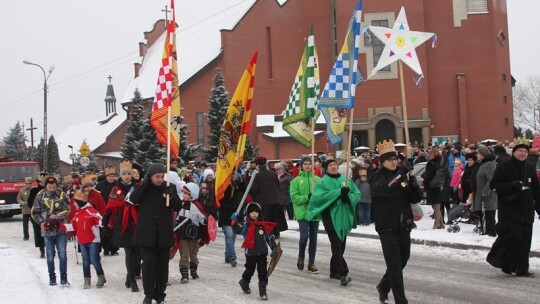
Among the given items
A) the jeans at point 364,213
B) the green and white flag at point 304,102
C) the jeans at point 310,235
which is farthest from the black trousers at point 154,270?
the jeans at point 364,213

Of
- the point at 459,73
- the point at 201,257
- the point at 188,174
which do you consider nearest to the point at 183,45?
the point at 459,73

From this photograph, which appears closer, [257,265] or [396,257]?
[396,257]

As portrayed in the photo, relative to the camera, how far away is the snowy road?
9.55 meters

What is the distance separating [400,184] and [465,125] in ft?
143

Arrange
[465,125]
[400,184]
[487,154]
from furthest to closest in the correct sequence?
[465,125]
[487,154]
[400,184]

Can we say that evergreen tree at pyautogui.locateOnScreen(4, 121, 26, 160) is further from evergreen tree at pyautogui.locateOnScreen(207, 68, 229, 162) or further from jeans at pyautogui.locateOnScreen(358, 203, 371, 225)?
jeans at pyautogui.locateOnScreen(358, 203, 371, 225)

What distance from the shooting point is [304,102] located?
17.4 meters

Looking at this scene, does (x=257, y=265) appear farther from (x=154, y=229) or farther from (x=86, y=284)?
(x=86, y=284)

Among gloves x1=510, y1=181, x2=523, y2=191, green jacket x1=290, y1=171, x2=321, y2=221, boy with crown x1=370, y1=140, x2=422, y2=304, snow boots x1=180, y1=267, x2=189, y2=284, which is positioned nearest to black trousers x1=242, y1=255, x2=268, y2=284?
snow boots x1=180, y1=267, x2=189, y2=284

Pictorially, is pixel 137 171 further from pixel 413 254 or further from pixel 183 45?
pixel 183 45

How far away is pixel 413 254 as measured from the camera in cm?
1380

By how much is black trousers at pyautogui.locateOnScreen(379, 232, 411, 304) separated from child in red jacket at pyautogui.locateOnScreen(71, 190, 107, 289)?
5.30 metres

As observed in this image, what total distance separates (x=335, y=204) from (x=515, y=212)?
9.25 feet

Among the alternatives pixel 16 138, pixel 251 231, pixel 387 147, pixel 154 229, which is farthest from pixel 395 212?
pixel 16 138
